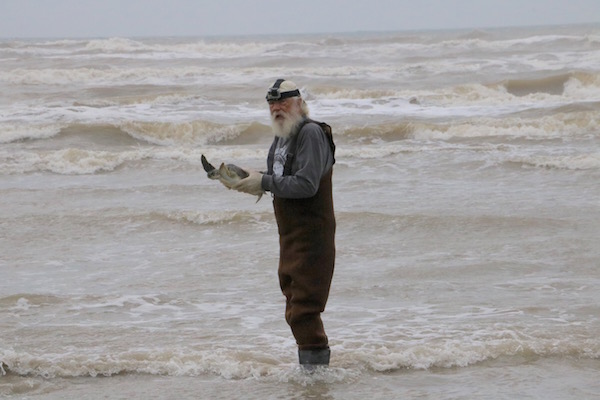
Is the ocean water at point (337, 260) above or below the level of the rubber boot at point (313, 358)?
below

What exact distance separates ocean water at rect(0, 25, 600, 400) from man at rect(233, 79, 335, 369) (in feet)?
1.80

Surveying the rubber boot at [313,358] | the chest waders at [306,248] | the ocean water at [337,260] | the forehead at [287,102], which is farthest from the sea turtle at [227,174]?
the ocean water at [337,260]

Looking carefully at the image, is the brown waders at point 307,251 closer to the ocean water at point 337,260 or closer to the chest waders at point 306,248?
the chest waders at point 306,248

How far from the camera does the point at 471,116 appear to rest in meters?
19.5

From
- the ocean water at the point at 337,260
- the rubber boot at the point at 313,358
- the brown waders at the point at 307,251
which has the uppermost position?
the brown waders at the point at 307,251

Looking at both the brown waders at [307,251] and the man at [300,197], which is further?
the brown waders at [307,251]

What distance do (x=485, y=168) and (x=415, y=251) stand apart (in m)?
4.63

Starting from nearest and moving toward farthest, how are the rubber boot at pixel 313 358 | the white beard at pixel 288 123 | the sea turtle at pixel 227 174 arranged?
the sea turtle at pixel 227 174, the white beard at pixel 288 123, the rubber boot at pixel 313 358

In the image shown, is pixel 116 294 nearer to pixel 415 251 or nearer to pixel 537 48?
pixel 415 251

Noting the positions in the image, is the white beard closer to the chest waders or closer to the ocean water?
the chest waders

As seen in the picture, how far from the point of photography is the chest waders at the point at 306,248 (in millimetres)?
4582

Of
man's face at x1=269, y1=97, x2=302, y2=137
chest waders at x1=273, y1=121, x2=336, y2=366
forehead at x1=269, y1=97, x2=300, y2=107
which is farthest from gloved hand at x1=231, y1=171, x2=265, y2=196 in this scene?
forehead at x1=269, y1=97, x2=300, y2=107

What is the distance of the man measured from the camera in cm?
444

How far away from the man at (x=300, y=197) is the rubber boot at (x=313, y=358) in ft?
0.64
